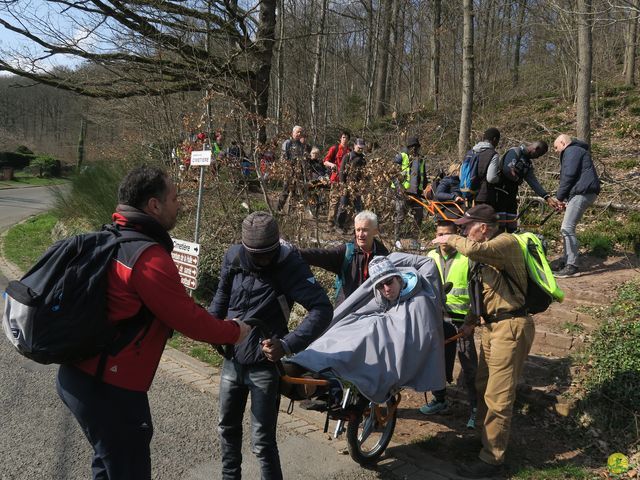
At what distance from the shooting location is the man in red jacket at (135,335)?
7.54 ft

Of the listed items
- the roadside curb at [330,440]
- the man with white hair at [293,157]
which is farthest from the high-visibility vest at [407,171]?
the roadside curb at [330,440]

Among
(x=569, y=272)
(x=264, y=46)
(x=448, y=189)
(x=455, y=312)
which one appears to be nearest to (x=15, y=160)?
(x=264, y=46)

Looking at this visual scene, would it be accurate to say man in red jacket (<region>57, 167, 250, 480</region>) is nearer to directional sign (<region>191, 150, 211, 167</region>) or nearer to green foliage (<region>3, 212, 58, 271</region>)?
directional sign (<region>191, 150, 211, 167</region>)

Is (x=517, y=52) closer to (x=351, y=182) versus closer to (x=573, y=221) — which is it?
(x=573, y=221)

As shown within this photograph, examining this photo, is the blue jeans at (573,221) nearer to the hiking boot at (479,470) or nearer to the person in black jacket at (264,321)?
the hiking boot at (479,470)

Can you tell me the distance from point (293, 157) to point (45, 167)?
39086 millimetres

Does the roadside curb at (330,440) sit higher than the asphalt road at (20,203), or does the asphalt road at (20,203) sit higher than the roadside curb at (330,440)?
the asphalt road at (20,203)

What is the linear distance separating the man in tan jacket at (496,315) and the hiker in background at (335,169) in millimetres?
3913

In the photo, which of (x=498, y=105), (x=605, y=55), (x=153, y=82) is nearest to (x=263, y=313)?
(x=153, y=82)

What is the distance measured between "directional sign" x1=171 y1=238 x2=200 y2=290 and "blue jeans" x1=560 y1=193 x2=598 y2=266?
16.6 feet

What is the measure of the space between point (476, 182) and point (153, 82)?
7.69 meters

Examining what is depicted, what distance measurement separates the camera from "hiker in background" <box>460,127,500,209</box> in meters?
7.31

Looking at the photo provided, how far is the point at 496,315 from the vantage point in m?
4.20

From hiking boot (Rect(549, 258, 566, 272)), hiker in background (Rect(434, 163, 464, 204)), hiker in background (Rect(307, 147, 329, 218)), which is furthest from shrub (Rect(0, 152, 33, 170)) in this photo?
hiking boot (Rect(549, 258, 566, 272))
